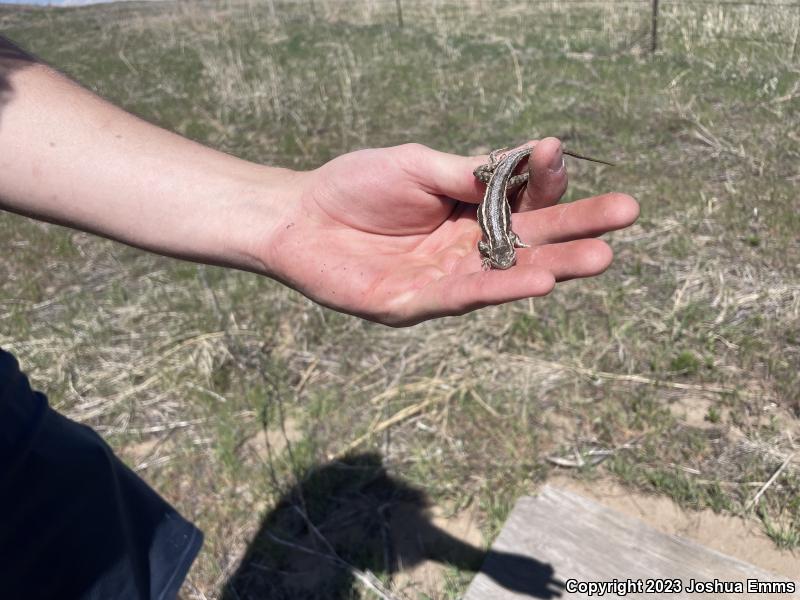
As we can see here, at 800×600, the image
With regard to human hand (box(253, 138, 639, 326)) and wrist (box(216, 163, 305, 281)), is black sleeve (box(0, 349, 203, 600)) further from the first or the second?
human hand (box(253, 138, 639, 326))

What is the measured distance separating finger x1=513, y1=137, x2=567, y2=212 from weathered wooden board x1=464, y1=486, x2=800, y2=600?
1793 millimetres

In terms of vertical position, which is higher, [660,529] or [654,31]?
[654,31]

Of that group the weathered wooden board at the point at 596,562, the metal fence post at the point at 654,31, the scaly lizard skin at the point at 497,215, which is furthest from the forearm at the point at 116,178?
the metal fence post at the point at 654,31

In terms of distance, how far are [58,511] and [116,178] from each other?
1253 millimetres

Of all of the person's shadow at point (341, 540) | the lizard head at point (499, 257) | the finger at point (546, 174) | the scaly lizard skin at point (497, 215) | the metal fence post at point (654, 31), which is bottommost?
the person's shadow at point (341, 540)

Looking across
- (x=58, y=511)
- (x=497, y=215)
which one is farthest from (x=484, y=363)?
(x=58, y=511)

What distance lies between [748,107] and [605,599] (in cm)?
832

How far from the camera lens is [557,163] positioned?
8.63ft

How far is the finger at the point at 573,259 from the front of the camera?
87.4 inches

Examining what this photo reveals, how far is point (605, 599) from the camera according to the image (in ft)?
10.0

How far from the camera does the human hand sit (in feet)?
7.57

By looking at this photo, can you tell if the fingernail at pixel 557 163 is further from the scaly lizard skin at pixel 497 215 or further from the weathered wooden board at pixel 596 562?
the weathered wooden board at pixel 596 562

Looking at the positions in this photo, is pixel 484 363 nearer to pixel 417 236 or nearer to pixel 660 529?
pixel 660 529

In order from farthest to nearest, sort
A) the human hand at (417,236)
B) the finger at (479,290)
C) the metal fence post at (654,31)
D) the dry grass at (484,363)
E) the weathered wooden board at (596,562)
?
the metal fence post at (654,31) < the dry grass at (484,363) < the weathered wooden board at (596,562) < the human hand at (417,236) < the finger at (479,290)
